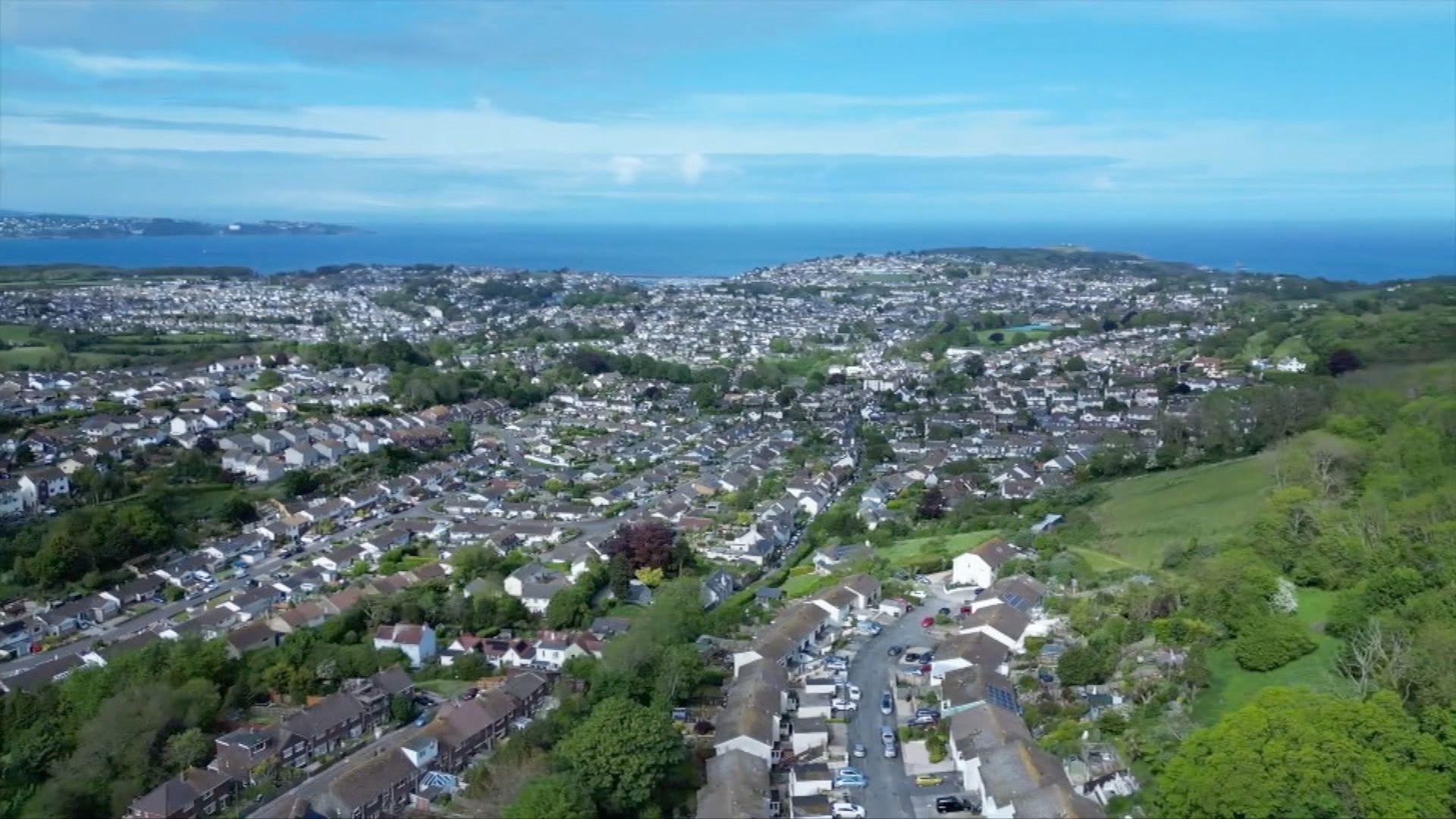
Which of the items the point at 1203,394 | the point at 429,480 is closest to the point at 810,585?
the point at 429,480

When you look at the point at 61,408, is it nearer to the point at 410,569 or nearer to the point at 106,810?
the point at 410,569

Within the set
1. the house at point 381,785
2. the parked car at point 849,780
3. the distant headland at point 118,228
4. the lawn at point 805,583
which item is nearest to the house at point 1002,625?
the lawn at point 805,583

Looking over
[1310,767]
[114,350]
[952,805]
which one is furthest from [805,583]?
[114,350]

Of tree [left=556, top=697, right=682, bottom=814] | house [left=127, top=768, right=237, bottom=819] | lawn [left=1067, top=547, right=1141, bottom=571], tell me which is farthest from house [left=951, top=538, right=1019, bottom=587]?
house [left=127, top=768, right=237, bottom=819]

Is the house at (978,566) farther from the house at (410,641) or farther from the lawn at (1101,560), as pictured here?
the house at (410,641)

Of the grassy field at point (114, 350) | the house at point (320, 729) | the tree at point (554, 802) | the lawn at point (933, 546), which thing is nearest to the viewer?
the tree at point (554, 802)

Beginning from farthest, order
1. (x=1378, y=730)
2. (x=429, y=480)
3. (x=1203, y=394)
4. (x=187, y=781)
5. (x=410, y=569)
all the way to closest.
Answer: (x=1203, y=394) → (x=429, y=480) → (x=410, y=569) → (x=187, y=781) → (x=1378, y=730)

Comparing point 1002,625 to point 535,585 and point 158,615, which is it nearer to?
point 535,585
